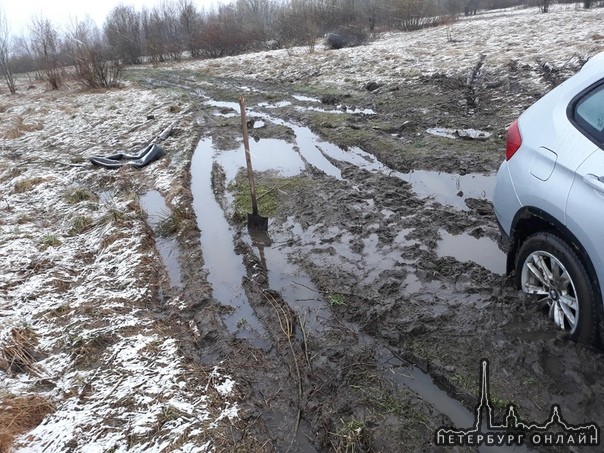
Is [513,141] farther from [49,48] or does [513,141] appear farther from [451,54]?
[49,48]

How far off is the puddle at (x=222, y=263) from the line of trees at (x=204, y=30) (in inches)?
809

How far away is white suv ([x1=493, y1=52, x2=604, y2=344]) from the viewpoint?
8.28 feet

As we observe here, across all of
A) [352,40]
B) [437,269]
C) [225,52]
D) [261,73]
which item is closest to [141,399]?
[437,269]

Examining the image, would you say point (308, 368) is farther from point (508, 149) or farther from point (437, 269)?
point (508, 149)

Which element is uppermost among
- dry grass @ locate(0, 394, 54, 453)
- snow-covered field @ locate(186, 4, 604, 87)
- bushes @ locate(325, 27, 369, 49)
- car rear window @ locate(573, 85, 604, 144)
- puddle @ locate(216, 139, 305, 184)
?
bushes @ locate(325, 27, 369, 49)

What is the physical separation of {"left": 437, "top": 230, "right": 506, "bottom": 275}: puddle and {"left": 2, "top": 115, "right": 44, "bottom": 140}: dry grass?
1521 cm

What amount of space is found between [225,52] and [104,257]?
34.2m

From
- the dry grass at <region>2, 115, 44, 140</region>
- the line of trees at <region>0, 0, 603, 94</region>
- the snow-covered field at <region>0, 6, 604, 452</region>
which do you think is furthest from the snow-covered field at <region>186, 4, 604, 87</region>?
the dry grass at <region>2, 115, 44, 140</region>

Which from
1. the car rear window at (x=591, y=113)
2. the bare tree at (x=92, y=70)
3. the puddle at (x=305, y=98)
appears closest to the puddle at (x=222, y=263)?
the car rear window at (x=591, y=113)

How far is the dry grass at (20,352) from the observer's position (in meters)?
3.71

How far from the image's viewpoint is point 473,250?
4.58 meters

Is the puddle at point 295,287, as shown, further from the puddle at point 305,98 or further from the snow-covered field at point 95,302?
the puddle at point 305,98

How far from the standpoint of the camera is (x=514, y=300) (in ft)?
11.4

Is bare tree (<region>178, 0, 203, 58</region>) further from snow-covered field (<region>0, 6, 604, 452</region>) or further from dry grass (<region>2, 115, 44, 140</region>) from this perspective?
snow-covered field (<region>0, 6, 604, 452</region>)
